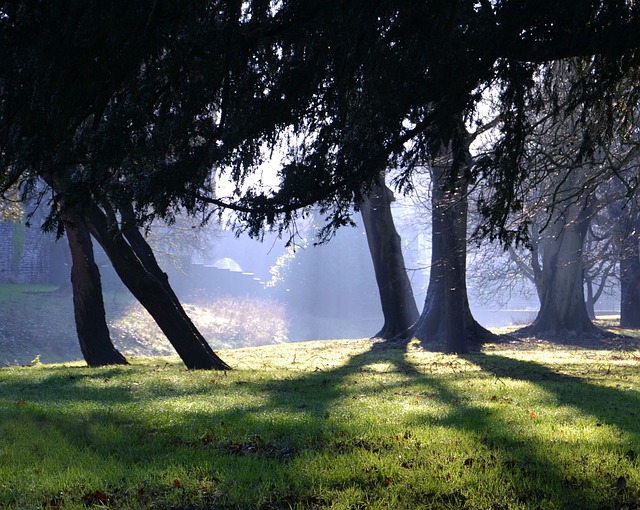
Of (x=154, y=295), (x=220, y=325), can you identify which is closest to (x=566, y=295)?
(x=154, y=295)

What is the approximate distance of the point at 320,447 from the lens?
544 centimetres

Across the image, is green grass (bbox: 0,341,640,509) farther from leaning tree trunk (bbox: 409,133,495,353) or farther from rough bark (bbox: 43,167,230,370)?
leaning tree trunk (bbox: 409,133,495,353)

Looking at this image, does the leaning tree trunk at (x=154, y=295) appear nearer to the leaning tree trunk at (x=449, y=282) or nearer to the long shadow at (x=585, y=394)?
the leaning tree trunk at (x=449, y=282)

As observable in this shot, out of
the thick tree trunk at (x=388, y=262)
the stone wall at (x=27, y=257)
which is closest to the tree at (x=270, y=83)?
the thick tree trunk at (x=388, y=262)

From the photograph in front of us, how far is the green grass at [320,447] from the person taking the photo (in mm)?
4406

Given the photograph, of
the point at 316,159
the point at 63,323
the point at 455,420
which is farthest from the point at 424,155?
the point at 63,323

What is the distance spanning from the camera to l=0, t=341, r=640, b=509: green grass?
4.41 m

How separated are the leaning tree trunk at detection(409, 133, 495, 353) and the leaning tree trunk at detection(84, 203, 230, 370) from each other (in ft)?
15.6

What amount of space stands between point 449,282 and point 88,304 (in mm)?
8406

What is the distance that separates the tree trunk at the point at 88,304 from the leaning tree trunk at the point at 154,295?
5.82ft

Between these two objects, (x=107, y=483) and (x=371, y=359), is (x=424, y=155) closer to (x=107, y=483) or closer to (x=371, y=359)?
(x=107, y=483)

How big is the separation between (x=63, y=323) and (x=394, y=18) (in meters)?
34.7

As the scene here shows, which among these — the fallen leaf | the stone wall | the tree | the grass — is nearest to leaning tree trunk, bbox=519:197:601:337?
the tree

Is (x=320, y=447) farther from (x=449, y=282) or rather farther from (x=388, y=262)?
(x=388, y=262)
